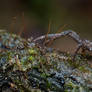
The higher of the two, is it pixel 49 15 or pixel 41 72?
pixel 49 15

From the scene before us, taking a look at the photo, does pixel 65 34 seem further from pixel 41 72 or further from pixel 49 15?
pixel 49 15

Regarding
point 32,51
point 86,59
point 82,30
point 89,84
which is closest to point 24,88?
point 32,51

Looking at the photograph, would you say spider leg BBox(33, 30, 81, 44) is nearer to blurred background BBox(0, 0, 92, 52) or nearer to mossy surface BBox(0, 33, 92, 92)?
mossy surface BBox(0, 33, 92, 92)

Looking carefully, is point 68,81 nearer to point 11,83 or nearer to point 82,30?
point 11,83

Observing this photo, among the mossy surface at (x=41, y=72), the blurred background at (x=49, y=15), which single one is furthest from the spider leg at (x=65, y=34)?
the blurred background at (x=49, y=15)

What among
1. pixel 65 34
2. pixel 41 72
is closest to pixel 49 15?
pixel 65 34

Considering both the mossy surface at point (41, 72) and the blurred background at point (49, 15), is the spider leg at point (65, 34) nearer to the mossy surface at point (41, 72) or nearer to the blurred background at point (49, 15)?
the mossy surface at point (41, 72)
